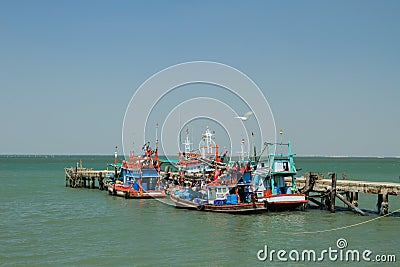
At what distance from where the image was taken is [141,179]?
6038 centimetres

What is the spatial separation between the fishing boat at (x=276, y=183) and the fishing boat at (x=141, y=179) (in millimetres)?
16405

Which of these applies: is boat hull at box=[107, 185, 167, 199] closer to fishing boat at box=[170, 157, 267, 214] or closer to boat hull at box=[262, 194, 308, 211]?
fishing boat at box=[170, 157, 267, 214]

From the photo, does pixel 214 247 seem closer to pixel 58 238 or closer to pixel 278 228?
pixel 278 228

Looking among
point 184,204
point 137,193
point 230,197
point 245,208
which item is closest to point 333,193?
point 245,208

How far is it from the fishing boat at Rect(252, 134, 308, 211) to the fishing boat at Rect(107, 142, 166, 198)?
53.8 feet

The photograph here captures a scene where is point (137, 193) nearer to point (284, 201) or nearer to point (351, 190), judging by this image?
point (284, 201)

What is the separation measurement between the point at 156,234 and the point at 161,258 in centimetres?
687

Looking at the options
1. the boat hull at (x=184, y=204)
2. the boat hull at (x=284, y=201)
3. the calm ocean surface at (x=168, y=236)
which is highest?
the boat hull at (x=284, y=201)

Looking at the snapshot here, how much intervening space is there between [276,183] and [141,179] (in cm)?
2068

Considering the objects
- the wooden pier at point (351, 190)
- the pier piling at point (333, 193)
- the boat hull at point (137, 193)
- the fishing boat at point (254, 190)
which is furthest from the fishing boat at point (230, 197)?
the boat hull at point (137, 193)

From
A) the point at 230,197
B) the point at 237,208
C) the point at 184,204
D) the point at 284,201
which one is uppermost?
the point at 230,197

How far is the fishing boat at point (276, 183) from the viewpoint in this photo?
43.5 metres

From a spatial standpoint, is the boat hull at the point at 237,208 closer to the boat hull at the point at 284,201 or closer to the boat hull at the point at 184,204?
the boat hull at the point at 184,204

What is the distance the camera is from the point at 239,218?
40.7 metres
